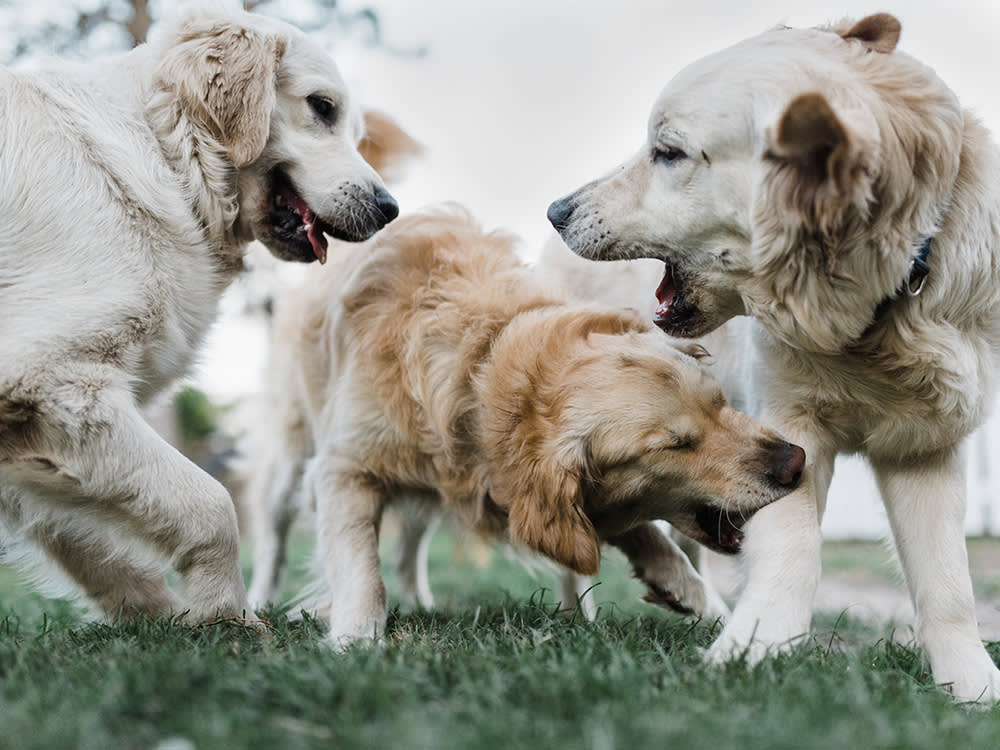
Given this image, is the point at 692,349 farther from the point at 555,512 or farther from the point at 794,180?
the point at 794,180

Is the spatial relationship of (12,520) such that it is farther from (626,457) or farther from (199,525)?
(626,457)

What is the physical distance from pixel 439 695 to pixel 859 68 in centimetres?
203

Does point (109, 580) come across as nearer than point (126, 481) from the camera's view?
No

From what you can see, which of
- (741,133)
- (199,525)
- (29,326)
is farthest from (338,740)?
(741,133)

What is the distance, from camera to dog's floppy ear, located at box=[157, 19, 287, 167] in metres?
3.25

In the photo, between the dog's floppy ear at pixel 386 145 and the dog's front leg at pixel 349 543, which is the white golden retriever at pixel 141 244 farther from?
the dog's floppy ear at pixel 386 145

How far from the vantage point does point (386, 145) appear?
177 inches

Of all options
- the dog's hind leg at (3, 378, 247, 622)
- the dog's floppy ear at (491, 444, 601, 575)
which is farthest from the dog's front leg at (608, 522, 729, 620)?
the dog's hind leg at (3, 378, 247, 622)

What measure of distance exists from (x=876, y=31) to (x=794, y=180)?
679 mm

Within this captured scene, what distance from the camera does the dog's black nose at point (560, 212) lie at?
10.6 ft

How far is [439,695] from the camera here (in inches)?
75.2

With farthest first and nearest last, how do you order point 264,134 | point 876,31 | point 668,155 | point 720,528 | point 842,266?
point 264,134 → point 720,528 → point 668,155 → point 876,31 → point 842,266

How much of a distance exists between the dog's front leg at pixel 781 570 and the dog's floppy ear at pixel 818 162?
2.58 ft

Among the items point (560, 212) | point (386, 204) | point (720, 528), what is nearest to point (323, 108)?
point (386, 204)
